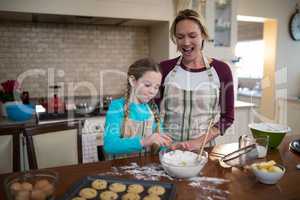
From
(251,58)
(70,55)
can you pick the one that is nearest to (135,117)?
(70,55)

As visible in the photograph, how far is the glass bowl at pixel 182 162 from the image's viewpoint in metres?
1.04

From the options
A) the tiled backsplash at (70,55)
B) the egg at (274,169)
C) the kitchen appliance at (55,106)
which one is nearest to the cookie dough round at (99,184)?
the egg at (274,169)

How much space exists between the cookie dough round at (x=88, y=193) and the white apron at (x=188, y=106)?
726 mm

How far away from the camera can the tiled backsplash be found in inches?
104

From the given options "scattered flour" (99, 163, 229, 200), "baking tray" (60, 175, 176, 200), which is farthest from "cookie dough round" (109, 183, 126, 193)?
"scattered flour" (99, 163, 229, 200)

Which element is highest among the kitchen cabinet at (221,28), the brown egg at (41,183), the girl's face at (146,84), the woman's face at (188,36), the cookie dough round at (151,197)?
the kitchen cabinet at (221,28)

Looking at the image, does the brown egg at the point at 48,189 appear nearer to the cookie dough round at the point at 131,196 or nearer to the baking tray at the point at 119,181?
the baking tray at the point at 119,181

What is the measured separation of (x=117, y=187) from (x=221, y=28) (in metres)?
2.33

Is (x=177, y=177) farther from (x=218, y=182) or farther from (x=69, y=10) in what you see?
(x=69, y=10)

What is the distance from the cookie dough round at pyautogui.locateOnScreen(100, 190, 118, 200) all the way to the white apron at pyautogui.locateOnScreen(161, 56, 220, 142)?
2.34 ft

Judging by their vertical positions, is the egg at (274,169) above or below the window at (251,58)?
below

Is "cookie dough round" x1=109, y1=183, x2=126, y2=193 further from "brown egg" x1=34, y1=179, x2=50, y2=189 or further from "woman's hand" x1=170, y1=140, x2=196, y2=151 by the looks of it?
"woman's hand" x1=170, y1=140, x2=196, y2=151

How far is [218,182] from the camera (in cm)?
105

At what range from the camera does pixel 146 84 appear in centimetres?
128
